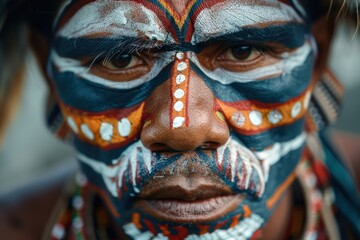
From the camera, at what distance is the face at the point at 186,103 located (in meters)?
1.91

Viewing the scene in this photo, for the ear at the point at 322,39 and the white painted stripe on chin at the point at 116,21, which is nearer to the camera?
the white painted stripe on chin at the point at 116,21

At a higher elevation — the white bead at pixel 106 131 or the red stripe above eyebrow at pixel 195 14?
the red stripe above eyebrow at pixel 195 14

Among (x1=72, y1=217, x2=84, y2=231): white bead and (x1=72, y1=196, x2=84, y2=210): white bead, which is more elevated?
(x1=72, y1=196, x2=84, y2=210): white bead

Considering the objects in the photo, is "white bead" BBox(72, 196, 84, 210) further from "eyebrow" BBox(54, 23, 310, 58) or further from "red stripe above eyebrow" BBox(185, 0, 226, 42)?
"red stripe above eyebrow" BBox(185, 0, 226, 42)

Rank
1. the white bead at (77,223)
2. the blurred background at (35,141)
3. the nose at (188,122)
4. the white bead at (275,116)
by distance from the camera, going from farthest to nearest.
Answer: the blurred background at (35,141) → the white bead at (77,223) → the white bead at (275,116) → the nose at (188,122)

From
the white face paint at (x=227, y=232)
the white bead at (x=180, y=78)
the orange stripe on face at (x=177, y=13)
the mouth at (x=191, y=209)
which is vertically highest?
the orange stripe on face at (x=177, y=13)

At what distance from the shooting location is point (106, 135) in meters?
2.05

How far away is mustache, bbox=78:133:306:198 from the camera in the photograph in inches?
75.6

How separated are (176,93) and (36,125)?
3174mm

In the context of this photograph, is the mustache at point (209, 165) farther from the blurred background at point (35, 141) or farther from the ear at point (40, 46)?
the blurred background at point (35, 141)

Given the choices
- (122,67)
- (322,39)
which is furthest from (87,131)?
(322,39)

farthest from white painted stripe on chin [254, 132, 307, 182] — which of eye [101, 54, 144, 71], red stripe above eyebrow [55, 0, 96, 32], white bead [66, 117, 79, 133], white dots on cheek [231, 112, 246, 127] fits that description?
red stripe above eyebrow [55, 0, 96, 32]

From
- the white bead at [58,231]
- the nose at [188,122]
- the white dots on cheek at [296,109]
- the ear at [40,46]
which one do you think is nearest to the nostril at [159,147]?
the nose at [188,122]

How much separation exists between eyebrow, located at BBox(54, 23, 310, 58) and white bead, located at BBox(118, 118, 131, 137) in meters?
0.19
